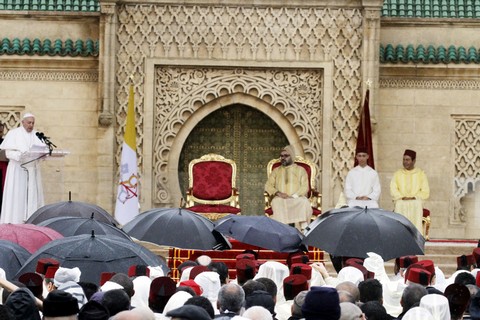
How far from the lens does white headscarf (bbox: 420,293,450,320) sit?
11.4 metres

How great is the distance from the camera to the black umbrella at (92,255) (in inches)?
554

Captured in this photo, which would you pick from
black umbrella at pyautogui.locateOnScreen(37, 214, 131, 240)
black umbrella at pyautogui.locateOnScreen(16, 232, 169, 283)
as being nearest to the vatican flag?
black umbrella at pyautogui.locateOnScreen(37, 214, 131, 240)

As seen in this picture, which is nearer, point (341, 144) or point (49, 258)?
point (49, 258)

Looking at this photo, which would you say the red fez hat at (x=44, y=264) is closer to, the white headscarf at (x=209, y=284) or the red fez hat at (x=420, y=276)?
the white headscarf at (x=209, y=284)

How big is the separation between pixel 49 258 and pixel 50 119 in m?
13.0

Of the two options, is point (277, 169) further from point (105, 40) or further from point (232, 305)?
point (232, 305)

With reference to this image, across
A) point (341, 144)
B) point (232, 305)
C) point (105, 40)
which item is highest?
point (105, 40)

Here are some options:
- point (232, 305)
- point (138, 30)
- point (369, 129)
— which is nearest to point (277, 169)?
point (369, 129)

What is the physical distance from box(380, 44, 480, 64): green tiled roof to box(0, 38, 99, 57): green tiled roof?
4.98 metres

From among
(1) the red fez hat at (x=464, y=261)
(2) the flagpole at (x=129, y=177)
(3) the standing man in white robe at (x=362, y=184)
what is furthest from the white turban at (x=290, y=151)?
(1) the red fez hat at (x=464, y=261)

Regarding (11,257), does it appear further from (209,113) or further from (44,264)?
(209,113)

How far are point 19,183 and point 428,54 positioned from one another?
803 cm

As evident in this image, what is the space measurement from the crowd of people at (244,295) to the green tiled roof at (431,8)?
40.1 ft

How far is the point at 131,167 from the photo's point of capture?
25.6 meters
